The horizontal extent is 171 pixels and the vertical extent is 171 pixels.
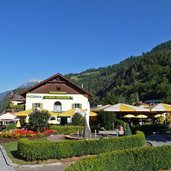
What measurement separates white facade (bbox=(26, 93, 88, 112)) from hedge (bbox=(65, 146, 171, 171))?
123 feet

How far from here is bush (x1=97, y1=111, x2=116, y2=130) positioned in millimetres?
37406

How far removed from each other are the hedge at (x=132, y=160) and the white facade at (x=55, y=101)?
37.6 meters

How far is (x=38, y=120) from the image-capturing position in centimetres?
3341

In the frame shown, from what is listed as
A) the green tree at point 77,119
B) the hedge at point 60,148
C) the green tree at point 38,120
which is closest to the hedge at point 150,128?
the green tree at point 38,120

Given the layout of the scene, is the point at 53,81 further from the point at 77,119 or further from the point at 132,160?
the point at 132,160

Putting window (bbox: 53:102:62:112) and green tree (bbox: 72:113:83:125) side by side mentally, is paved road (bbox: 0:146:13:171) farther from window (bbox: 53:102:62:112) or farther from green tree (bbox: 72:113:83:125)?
window (bbox: 53:102:62:112)

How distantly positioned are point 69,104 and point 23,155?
35.2 meters

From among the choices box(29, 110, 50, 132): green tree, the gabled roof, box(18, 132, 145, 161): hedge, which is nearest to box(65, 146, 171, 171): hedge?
box(18, 132, 145, 161): hedge

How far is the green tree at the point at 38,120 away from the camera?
3334 cm

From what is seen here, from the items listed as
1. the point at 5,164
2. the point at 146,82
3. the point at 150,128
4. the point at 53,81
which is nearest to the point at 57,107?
the point at 53,81

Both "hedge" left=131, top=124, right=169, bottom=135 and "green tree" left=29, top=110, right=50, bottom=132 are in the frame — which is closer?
"hedge" left=131, top=124, right=169, bottom=135

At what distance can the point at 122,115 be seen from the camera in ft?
158

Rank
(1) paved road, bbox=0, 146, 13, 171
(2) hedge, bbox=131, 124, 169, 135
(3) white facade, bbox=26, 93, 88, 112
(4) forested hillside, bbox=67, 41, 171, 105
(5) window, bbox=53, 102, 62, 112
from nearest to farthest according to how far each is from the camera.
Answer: (1) paved road, bbox=0, 146, 13, 171 < (2) hedge, bbox=131, 124, 169, 135 < (3) white facade, bbox=26, 93, 88, 112 < (5) window, bbox=53, 102, 62, 112 < (4) forested hillside, bbox=67, 41, 171, 105

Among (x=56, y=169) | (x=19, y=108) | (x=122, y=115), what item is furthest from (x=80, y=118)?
(x=19, y=108)
